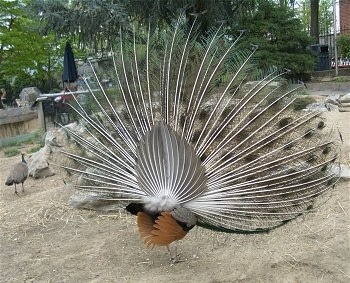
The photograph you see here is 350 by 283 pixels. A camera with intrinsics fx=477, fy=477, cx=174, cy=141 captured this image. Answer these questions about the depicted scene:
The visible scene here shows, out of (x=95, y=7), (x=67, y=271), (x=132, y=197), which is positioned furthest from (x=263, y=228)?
(x=95, y=7)

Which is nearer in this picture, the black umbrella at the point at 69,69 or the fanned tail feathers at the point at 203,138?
the fanned tail feathers at the point at 203,138

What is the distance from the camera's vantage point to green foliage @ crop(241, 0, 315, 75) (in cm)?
1523

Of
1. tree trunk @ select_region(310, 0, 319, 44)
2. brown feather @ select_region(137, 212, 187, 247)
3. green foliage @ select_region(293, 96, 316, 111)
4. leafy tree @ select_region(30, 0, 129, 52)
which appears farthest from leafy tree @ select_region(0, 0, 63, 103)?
brown feather @ select_region(137, 212, 187, 247)

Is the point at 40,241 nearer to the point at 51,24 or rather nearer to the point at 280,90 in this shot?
the point at 280,90

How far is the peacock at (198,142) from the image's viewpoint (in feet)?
12.2

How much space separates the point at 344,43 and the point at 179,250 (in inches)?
659

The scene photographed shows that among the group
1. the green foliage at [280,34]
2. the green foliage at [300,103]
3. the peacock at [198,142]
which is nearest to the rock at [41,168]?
the peacock at [198,142]

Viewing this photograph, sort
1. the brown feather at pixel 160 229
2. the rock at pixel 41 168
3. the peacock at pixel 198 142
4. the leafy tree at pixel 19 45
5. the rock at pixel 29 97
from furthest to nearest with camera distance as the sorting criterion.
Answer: the leafy tree at pixel 19 45 < the rock at pixel 29 97 < the rock at pixel 41 168 < the peacock at pixel 198 142 < the brown feather at pixel 160 229

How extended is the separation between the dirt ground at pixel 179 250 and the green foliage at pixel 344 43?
592 inches

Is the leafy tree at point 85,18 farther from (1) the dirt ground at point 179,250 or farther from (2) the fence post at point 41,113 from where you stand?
(1) the dirt ground at point 179,250

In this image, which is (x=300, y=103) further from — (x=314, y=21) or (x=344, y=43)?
(x=314, y=21)

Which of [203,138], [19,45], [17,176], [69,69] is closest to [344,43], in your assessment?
[69,69]

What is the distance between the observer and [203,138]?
4.09 m

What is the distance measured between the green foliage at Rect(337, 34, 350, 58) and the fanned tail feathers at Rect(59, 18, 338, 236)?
15.8 meters
